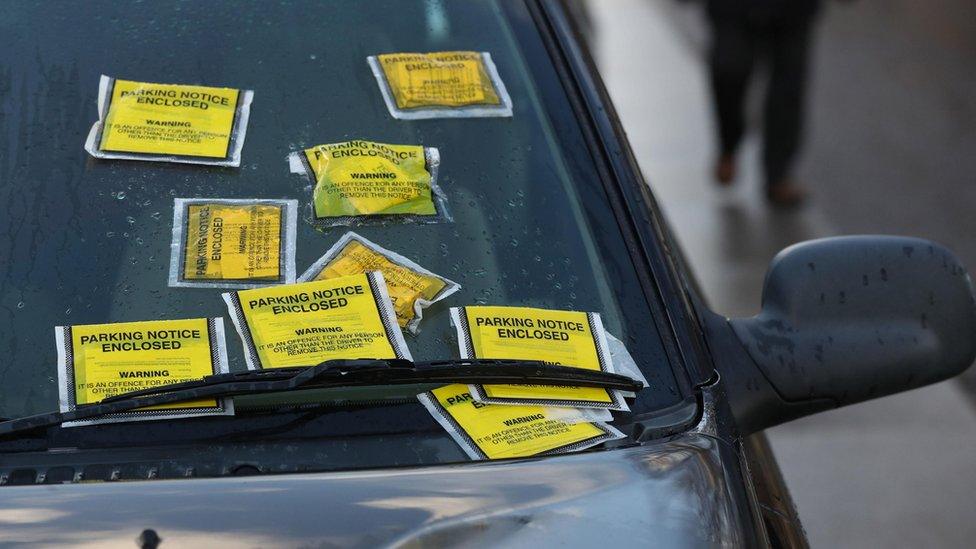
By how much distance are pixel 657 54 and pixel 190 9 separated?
780 centimetres

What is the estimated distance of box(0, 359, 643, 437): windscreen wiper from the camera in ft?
5.76

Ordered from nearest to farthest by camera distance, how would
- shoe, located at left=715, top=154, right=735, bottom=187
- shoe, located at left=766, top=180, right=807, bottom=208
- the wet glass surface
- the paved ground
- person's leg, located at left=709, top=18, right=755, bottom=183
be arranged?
the wet glass surface, the paved ground, person's leg, located at left=709, top=18, right=755, bottom=183, shoe, located at left=766, top=180, right=807, bottom=208, shoe, located at left=715, top=154, right=735, bottom=187

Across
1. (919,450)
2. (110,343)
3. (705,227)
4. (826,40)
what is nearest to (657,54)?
(826,40)

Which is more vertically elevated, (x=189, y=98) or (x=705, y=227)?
(x=189, y=98)

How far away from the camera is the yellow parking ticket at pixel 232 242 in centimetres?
200

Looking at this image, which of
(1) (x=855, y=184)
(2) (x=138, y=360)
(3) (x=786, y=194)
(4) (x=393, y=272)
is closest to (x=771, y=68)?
(3) (x=786, y=194)

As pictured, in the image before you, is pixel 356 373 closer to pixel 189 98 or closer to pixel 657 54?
pixel 189 98

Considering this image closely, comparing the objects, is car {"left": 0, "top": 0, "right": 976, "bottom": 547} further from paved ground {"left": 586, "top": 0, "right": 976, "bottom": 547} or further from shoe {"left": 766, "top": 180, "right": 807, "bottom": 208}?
shoe {"left": 766, "top": 180, "right": 807, "bottom": 208}

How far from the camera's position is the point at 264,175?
2.15 m

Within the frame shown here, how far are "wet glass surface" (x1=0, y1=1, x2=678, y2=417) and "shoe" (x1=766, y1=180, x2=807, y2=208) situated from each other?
14.5ft

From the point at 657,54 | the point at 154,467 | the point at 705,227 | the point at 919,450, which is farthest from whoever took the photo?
the point at 657,54

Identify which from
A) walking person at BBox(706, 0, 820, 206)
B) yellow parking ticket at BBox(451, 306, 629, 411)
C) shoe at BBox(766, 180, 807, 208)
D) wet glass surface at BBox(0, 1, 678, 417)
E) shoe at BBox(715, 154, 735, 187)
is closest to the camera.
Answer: yellow parking ticket at BBox(451, 306, 629, 411)

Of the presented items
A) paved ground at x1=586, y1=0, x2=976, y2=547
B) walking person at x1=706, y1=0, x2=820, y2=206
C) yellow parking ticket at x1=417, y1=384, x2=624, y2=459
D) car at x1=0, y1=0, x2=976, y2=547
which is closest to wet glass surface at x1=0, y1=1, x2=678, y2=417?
car at x1=0, y1=0, x2=976, y2=547

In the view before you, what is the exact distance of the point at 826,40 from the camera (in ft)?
34.5
